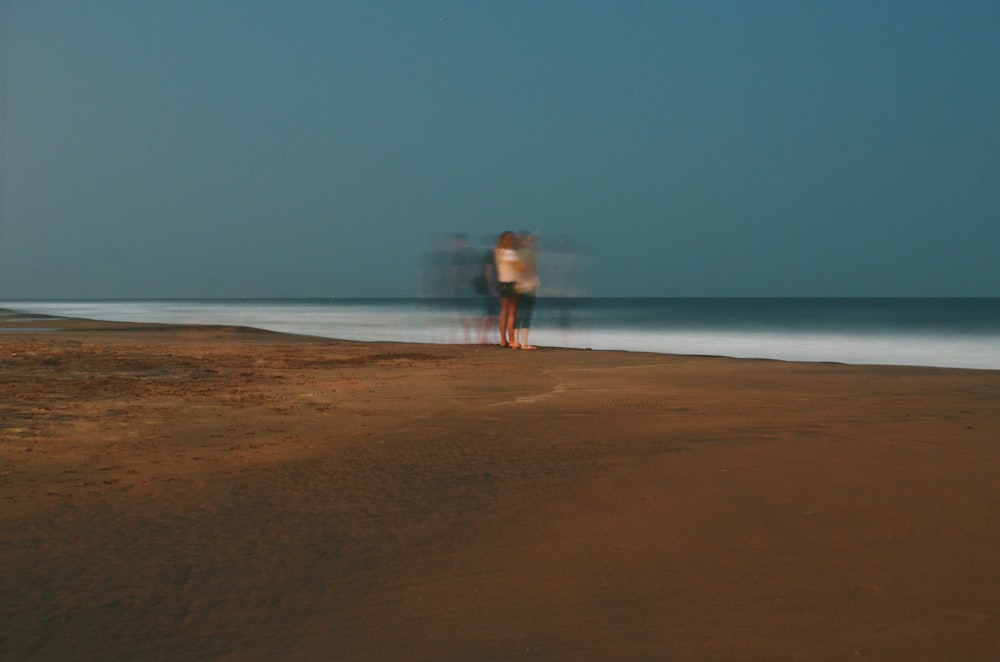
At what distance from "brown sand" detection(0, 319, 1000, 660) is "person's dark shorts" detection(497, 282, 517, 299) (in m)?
6.54

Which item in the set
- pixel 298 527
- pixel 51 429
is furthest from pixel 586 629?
pixel 51 429

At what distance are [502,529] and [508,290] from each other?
401 inches

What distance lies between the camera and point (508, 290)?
1369 cm

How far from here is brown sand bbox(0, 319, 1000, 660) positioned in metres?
2.60

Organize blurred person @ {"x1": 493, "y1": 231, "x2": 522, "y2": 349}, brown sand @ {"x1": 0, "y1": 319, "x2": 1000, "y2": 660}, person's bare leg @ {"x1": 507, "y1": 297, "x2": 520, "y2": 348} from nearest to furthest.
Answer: brown sand @ {"x1": 0, "y1": 319, "x2": 1000, "y2": 660} < blurred person @ {"x1": 493, "y1": 231, "x2": 522, "y2": 349} < person's bare leg @ {"x1": 507, "y1": 297, "x2": 520, "y2": 348}

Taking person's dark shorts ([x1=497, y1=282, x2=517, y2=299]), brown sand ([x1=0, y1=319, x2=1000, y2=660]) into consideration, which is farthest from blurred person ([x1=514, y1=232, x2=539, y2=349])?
brown sand ([x1=0, y1=319, x2=1000, y2=660])

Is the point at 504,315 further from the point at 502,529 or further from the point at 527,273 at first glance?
the point at 502,529

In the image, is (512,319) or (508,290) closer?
(508,290)

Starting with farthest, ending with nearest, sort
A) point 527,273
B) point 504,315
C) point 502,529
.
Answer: point 504,315
point 527,273
point 502,529

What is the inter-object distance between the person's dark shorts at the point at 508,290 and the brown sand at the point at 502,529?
6544mm

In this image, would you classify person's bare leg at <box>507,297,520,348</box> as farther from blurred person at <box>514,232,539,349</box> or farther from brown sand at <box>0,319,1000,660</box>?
brown sand at <box>0,319,1000,660</box>

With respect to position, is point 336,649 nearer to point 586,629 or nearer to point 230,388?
point 586,629

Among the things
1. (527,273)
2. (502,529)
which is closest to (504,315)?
(527,273)

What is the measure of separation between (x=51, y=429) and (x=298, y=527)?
2.79 metres
